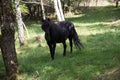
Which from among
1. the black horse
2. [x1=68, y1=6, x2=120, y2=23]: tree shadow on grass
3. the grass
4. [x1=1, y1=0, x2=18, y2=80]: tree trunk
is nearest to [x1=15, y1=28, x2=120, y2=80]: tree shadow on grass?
the grass

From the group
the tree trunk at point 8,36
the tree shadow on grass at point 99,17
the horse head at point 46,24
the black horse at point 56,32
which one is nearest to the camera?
the tree trunk at point 8,36

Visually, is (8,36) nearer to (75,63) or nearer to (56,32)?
(75,63)

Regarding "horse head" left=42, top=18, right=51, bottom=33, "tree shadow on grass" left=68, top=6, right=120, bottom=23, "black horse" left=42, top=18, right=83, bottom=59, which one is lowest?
"tree shadow on grass" left=68, top=6, right=120, bottom=23

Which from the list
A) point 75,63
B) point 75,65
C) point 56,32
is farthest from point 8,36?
point 56,32

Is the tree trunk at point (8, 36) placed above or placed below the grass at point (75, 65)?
above

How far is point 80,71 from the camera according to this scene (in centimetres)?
1173

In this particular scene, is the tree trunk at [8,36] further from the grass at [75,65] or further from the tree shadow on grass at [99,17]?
the tree shadow on grass at [99,17]

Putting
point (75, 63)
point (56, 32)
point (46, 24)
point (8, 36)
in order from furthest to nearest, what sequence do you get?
point (56, 32)
point (46, 24)
point (75, 63)
point (8, 36)

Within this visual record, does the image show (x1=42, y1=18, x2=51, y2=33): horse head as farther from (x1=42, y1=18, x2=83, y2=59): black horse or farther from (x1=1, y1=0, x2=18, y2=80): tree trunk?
(x1=1, y1=0, x2=18, y2=80): tree trunk

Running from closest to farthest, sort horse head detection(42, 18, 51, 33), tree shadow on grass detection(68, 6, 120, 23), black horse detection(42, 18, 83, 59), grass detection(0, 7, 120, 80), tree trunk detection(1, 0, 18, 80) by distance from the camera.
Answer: tree trunk detection(1, 0, 18, 80), grass detection(0, 7, 120, 80), horse head detection(42, 18, 51, 33), black horse detection(42, 18, 83, 59), tree shadow on grass detection(68, 6, 120, 23)

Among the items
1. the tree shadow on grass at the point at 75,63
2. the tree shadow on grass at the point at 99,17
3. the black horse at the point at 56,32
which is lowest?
the tree shadow on grass at the point at 99,17

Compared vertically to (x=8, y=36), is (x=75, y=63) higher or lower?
lower

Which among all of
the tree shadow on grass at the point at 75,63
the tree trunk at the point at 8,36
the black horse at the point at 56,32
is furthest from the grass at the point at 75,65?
the tree trunk at the point at 8,36

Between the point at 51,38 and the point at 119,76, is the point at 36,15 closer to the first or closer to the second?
the point at 51,38
